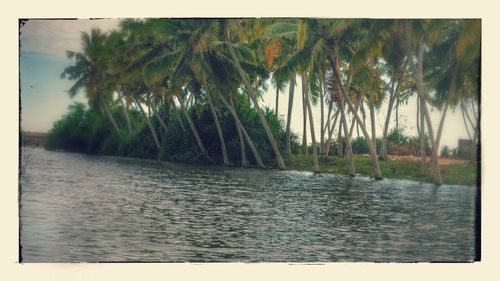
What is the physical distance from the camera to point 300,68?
11719 mm

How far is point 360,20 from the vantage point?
11.3 metres

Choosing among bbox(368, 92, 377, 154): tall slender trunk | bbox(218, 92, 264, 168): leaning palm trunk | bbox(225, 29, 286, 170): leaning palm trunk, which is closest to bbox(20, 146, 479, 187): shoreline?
bbox(225, 29, 286, 170): leaning palm trunk

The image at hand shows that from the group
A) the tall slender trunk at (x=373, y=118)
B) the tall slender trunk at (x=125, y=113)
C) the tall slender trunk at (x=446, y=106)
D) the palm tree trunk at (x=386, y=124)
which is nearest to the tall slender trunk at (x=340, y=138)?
the tall slender trunk at (x=373, y=118)

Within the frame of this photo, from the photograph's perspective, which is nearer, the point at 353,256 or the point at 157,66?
the point at 353,256

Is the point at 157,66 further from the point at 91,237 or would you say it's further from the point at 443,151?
the point at 443,151

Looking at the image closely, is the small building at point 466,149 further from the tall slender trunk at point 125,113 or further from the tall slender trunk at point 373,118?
the tall slender trunk at point 125,113

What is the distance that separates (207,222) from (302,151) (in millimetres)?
1444

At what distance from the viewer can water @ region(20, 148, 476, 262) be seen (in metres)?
11.2

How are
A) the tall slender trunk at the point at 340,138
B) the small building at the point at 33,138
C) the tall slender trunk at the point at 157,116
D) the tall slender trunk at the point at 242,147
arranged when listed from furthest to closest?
1. the tall slender trunk at the point at 157,116
2. the tall slender trunk at the point at 242,147
3. the tall slender trunk at the point at 340,138
4. the small building at the point at 33,138

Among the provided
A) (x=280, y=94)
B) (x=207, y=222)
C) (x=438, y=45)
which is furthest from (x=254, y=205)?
(x=438, y=45)

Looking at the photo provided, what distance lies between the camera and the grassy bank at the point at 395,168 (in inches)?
451

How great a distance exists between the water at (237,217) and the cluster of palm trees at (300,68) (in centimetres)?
33

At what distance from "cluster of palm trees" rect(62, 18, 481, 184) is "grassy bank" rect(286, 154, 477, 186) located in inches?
3.4

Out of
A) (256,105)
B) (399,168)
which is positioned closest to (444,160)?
(399,168)
